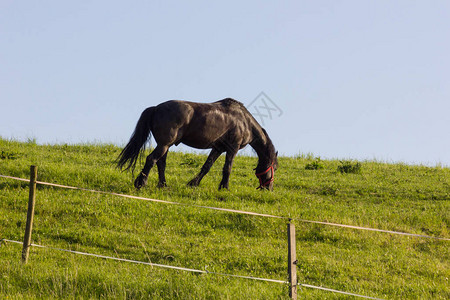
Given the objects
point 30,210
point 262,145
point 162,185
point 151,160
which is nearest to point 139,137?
point 151,160

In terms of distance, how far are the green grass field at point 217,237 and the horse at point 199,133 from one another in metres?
0.78

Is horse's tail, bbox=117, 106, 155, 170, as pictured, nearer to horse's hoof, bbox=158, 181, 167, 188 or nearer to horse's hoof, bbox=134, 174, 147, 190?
horse's hoof, bbox=134, 174, 147, 190

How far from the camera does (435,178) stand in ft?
69.2

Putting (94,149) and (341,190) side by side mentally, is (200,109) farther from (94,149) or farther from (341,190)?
(94,149)

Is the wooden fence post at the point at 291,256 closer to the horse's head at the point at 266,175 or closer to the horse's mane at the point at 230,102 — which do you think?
the horse's mane at the point at 230,102

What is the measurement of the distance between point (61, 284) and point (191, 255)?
3018 mm

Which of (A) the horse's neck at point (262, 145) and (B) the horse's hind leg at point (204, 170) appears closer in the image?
(B) the horse's hind leg at point (204, 170)

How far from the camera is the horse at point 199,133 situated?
14.3 m

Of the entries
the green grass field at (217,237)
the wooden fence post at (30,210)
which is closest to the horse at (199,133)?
the green grass field at (217,237)

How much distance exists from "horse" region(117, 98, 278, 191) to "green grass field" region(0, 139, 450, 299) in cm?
78

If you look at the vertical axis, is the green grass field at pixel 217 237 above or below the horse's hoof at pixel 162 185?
below

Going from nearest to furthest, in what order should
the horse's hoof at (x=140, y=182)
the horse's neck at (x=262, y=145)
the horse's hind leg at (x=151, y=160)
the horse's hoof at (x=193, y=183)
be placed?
the horse's hind leg at (x=151, y=160) < the horse's hoof at (x=140, y=182) < the horse's hoof at (x=193, y=183) < the horse's neck at (x=262, y=145)

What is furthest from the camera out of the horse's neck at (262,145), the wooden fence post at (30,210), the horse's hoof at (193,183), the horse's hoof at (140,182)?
the horse's neck at (262,145)

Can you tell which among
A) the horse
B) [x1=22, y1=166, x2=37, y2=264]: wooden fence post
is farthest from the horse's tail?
[x1=22, y1=166, x2=37, y2=264]: wooden fence post
